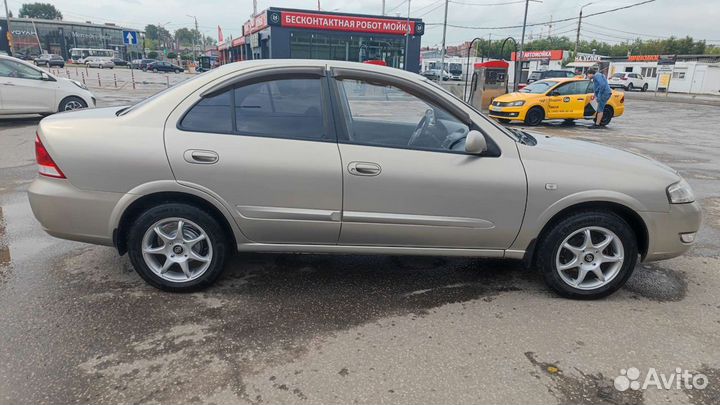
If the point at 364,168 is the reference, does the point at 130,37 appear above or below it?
above

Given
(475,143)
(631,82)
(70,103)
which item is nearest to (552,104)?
(475,143)

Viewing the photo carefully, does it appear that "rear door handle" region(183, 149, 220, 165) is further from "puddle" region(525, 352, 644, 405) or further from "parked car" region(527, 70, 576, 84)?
"parked car" region(527, 70, 576, 84)

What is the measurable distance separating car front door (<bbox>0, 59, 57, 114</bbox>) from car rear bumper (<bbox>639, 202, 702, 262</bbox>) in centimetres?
1229

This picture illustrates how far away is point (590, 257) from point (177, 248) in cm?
297

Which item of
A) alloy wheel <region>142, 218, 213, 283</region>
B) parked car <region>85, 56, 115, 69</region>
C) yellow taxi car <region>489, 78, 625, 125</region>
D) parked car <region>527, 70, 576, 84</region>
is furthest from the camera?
parked car <region>85, 56, 115, 69</region>

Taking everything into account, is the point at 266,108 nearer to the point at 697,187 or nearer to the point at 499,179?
the point at 499,179

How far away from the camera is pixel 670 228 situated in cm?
345

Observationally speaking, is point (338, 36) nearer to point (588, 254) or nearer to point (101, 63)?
point (588, 254)

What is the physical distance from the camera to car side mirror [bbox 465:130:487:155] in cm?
321

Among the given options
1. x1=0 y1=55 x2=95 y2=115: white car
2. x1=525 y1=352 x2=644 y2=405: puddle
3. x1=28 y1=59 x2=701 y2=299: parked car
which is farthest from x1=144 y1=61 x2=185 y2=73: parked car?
x1=525 y1=352 x2=644 y2=405: puddle

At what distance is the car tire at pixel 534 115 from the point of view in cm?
1491

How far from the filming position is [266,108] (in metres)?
3.35

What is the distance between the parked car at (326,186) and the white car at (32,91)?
919 cm

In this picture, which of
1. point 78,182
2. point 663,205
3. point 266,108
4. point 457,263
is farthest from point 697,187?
point 78,182
